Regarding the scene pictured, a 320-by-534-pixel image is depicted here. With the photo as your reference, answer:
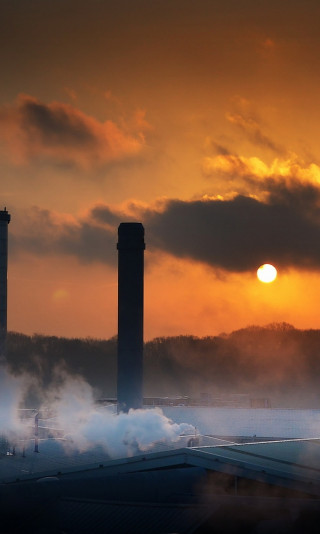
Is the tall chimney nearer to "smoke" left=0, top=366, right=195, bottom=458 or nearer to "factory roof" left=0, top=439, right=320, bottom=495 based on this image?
"smoke" left=0, top=366, right=195, bottom=458

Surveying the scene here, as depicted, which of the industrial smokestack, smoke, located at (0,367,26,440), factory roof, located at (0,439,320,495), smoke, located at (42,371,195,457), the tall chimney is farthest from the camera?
the tall chimney

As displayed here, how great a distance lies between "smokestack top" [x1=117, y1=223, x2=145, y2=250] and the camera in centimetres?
7925

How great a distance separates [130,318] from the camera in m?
79.4

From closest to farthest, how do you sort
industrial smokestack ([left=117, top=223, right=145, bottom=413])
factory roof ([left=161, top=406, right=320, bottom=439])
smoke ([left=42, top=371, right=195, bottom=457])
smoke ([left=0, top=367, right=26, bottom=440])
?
1. smoke ([left=42, top=371, right=195, bottom=457])
2. smoke ([left=0, top=367, right=26, bottom=440])
3. industrial smokestack ([left=117, top=223, right=145, bottom=413])
4. factory roof ([left=161, top=406, right=320, bottom=439])

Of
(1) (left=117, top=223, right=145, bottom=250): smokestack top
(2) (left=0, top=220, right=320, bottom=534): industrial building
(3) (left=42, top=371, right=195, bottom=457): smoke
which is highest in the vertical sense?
(1) (left=117, top=223, right=145, bottom=250): smokestack top

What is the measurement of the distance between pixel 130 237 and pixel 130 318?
675cm

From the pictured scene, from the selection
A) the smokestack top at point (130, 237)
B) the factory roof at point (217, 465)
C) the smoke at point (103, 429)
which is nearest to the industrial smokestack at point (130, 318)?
the smokestack top at point (130, 237)

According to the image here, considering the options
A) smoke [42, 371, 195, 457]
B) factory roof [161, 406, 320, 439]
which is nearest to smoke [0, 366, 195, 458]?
smoke [42, 371, 195, 457]

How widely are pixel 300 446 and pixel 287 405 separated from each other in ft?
396

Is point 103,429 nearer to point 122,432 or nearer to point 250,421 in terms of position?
point 122,432

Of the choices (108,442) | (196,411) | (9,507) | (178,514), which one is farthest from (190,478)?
(196,411)

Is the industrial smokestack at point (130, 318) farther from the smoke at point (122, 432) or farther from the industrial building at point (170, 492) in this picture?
the industrial building at point (170, 492)

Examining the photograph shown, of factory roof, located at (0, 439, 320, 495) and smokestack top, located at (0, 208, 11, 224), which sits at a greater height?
smokestack top, located at (0, 208, 11, 224)

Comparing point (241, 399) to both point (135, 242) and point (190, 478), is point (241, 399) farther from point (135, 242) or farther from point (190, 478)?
point (190, 478)
